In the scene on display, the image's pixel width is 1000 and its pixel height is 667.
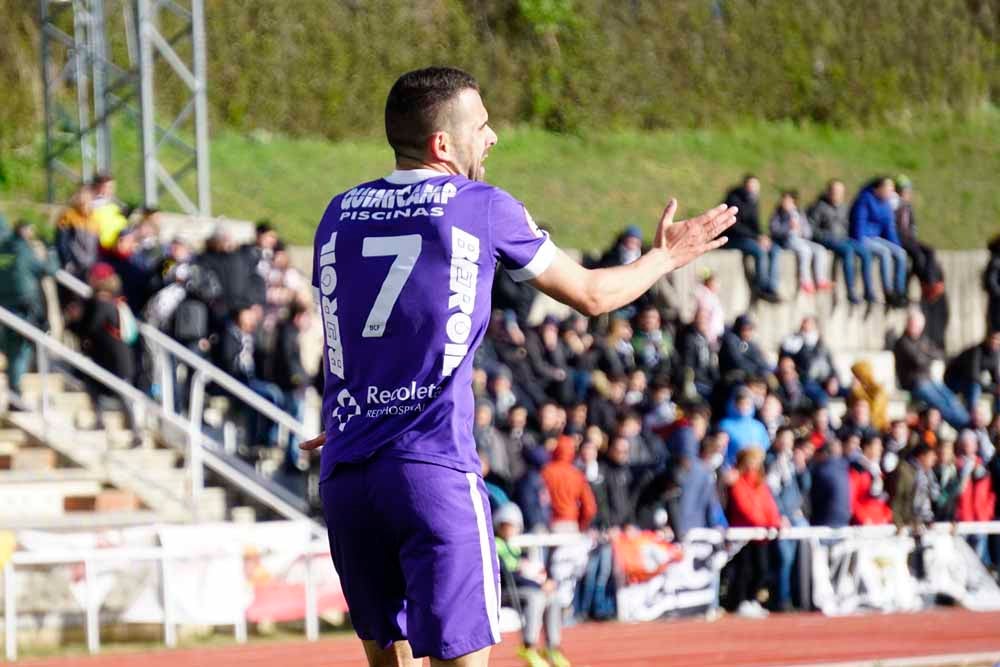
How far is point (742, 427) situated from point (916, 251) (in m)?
6.55

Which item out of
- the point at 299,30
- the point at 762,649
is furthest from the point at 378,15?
the point at 762,649

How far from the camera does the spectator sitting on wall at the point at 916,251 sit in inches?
878

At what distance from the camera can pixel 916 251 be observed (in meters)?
22.3

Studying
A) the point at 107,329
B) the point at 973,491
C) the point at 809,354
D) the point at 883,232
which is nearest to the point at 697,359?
the point at 809,354

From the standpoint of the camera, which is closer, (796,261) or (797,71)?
(796,261)

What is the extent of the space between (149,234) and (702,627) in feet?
19.9

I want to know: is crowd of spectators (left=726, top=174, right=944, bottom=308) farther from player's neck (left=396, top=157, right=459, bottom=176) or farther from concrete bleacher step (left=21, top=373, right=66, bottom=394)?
player's neck (left=396, top=157, right=459, bottom=176)

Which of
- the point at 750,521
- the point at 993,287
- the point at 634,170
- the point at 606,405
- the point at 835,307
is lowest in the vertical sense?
the point at 750,521

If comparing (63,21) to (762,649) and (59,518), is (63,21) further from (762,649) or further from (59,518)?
(762,649)

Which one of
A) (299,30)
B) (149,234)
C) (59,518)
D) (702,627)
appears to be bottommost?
(702,627)

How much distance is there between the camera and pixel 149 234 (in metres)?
16.2

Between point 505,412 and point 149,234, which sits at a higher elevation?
point 149,234

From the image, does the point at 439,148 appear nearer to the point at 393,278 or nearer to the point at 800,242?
the point at 393,278

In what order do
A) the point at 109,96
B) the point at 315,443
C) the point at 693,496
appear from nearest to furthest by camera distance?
1. the point at 315,443
2. the point at 693,496
3. the point at 109,96
